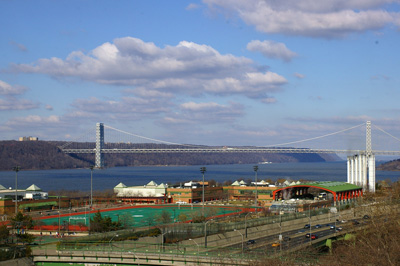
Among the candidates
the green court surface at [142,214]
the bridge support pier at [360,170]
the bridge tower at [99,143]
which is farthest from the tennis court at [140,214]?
the bridge tower at [99,143]

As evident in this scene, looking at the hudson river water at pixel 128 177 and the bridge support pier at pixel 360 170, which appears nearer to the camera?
the bridge support pier at pixel 360 170

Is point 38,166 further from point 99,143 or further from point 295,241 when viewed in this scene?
point 295,241

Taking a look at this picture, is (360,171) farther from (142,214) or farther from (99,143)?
(99,143)

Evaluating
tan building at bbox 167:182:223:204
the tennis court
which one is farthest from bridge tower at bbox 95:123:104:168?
the tennis court

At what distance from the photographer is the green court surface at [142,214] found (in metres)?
35.5

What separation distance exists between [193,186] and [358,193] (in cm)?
1600

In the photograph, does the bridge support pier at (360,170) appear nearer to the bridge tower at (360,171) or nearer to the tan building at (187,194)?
the bridge tower at (360,171)

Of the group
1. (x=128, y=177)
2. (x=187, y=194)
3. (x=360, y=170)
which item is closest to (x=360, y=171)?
(x=360, y=170)

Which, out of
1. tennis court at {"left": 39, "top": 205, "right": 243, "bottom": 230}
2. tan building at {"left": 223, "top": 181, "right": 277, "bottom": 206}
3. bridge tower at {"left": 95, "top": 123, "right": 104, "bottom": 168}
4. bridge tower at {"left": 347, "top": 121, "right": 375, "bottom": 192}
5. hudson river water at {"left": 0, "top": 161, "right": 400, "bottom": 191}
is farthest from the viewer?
bridge tower at {"left": 95, "top": 123, "right": 104, "bottom": 168}

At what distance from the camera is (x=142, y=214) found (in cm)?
4272

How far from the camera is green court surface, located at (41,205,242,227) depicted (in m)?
35.5

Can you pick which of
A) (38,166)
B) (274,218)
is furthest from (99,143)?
(274,218)

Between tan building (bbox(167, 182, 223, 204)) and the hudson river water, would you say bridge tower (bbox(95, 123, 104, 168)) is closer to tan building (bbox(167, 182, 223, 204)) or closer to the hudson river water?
the hudson river water

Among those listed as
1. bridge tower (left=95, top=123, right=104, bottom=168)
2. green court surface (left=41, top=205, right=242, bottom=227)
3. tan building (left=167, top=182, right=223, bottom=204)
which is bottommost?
green court surface (left=41, top=205, right=242, bottom=227)
